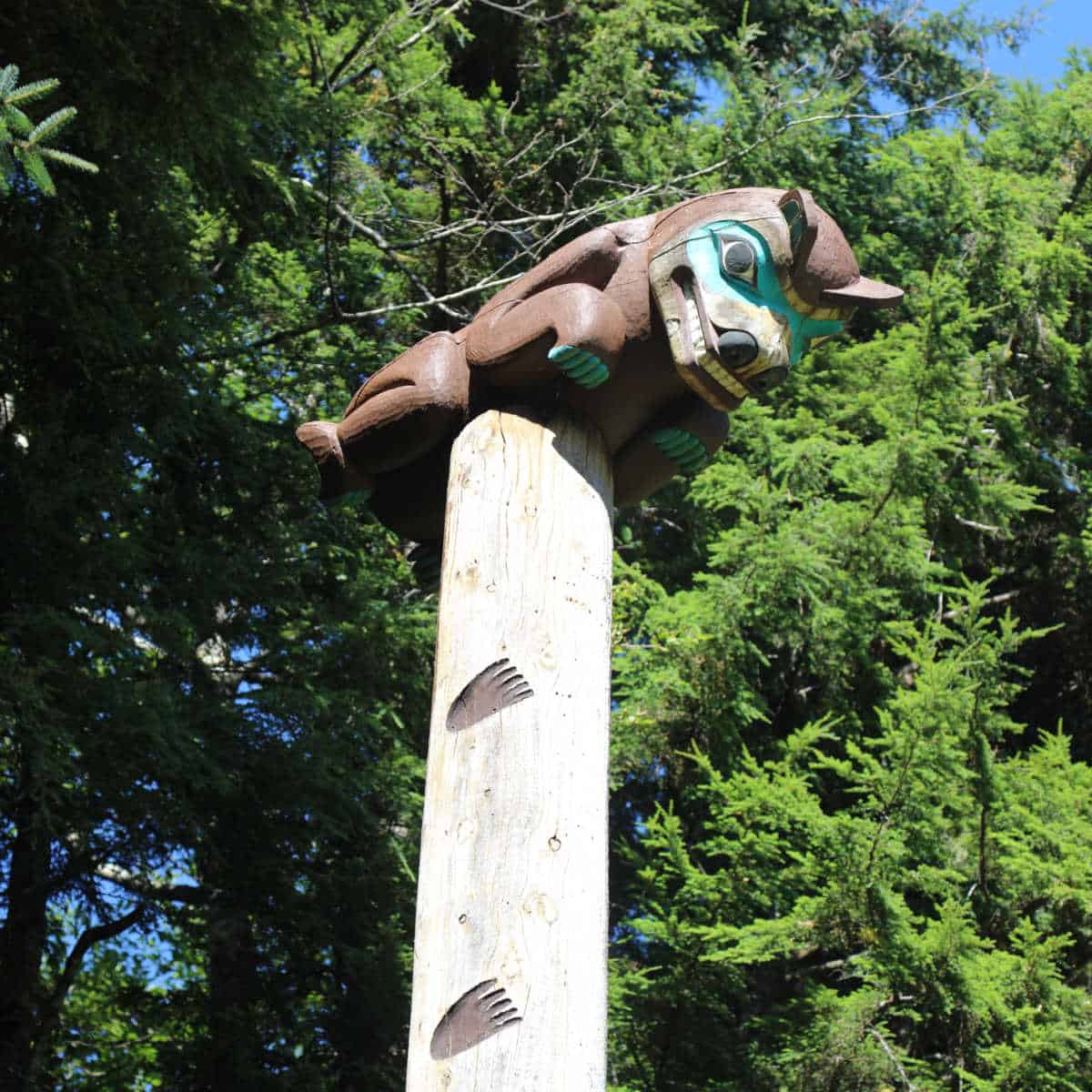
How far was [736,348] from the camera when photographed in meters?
2.73

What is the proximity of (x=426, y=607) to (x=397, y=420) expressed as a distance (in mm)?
5542

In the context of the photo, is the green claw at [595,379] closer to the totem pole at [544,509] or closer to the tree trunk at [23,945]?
the totem pole at [544,509]

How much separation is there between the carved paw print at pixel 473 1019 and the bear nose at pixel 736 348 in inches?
47.5

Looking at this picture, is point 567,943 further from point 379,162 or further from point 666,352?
point 379,162

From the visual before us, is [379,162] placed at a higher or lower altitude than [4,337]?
higher

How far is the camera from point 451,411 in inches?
113

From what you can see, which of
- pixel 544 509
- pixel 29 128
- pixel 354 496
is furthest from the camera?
pixel 29 128

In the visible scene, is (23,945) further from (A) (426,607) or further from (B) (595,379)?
(B) (595,379)

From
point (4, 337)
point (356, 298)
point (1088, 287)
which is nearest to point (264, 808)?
point (4, 337)

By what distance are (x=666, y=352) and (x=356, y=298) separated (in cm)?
680

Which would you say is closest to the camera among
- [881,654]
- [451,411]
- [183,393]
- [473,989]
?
[473,989]

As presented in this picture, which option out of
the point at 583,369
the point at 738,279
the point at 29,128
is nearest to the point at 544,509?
the point at 583,369

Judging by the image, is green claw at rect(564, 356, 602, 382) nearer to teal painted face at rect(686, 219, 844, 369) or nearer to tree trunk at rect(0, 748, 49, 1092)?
teal painted face at rect(686, 219, 844, 369)

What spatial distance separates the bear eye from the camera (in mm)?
2768
